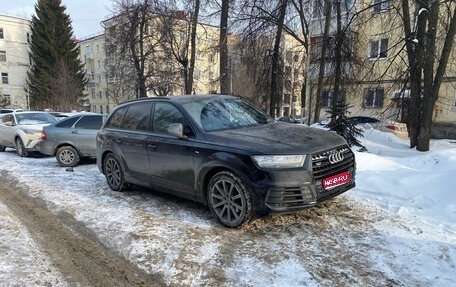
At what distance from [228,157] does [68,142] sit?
6990 millimetres

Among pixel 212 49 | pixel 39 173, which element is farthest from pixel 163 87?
pixel 39 173

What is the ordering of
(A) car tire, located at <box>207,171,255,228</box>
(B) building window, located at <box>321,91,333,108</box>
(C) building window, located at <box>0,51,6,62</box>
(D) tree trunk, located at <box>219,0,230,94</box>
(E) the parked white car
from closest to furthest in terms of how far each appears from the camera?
(A) car tire, located at <box>207,171,255,228</box> < (E) the parked white car < (D) tree trunk, located at <box>219,0,230,94</box> < (B) building window, located at <box>321,91,333,108</box> < (C) building window, located at <box>0,51,6,62</box>

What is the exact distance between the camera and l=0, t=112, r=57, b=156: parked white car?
10.9 m

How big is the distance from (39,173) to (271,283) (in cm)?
720

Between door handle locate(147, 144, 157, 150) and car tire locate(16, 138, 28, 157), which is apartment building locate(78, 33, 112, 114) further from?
door handle locate(147, 144, 157, 150)

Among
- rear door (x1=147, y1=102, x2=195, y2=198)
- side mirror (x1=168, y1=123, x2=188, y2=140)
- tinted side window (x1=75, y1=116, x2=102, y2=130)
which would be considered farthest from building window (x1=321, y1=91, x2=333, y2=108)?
side mirror (x1=168, y1=123, x2=188, y2=140)

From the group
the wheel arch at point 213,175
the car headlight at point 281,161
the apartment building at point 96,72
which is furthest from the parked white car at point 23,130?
the apartment building at point 96,72

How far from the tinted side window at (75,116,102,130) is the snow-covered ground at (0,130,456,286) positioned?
388cm

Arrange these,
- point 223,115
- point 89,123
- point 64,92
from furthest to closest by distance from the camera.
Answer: point 64,92
point 89,123
point 223,115

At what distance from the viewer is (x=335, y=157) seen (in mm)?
4332

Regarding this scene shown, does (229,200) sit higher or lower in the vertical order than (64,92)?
lower

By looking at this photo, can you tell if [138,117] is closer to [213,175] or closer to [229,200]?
[213,175]

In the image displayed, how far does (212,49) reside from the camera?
1716 centimetres

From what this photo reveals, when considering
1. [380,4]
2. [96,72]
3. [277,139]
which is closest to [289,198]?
[277,139]
